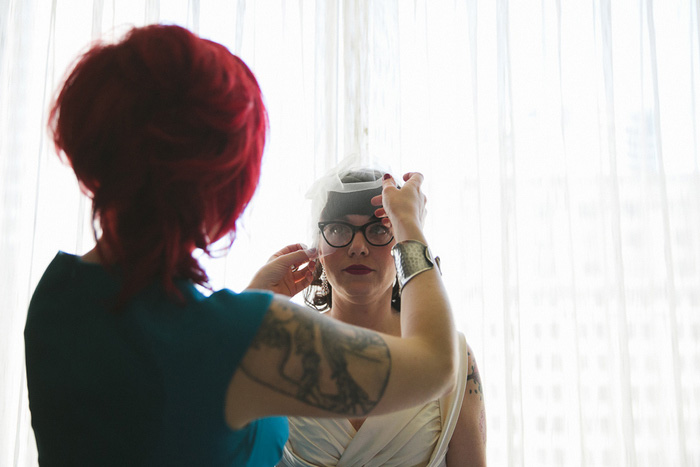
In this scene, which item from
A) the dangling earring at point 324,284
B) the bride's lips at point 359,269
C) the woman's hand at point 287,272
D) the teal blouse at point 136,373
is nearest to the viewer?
the teal blouse at point 136,373

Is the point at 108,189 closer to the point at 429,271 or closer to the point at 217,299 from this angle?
the point at 217,299

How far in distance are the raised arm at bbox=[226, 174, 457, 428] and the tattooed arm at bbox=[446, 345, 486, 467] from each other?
698 mm

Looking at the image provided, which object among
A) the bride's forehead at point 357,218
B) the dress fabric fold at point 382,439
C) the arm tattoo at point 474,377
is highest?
the bride's forehead at point 357,218

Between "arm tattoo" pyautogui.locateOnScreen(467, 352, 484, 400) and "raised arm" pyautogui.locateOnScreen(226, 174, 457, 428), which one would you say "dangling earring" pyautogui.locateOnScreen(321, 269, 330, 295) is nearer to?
"arm tattoo" pyautogui.locateOnScreen(467, 352, 484, 400)

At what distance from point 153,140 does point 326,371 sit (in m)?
0.34

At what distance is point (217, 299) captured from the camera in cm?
71

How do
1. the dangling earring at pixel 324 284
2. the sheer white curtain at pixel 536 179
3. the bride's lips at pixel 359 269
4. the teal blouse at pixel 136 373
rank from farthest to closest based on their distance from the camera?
the sheer white curtain at pixel 536 179, the dangling earring at pixel 324 284, the bride's lips at pixel 359 269, the teal blouse at pixel 136 373

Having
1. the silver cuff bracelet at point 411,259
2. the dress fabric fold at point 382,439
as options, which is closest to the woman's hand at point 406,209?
the silver cuff bracelet at point 411,259

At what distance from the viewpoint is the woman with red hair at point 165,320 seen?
2.21 feet

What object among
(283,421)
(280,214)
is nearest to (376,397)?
(283,421)

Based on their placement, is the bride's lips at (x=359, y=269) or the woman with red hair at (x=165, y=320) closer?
the woman with red hair at (x=165, y=320)

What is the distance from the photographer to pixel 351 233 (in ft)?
4.65

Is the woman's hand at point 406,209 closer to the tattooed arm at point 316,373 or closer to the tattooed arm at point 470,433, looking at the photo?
the tattooed arm at point 316,373

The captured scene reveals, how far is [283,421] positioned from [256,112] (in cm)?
45
